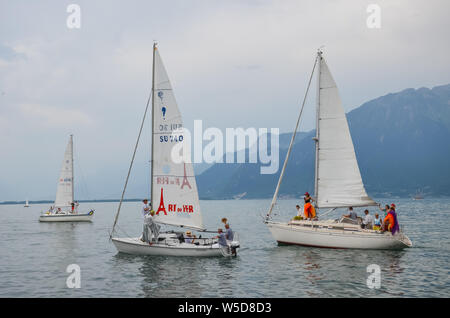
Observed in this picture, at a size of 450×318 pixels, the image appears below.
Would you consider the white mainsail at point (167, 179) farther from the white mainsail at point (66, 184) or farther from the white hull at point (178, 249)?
the white mainsail at point (66, 184)

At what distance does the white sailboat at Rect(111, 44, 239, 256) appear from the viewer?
25.8 meters

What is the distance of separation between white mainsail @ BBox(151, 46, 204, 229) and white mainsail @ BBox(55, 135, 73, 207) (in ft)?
144

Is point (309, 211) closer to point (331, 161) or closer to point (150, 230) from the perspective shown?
point (331, 161)

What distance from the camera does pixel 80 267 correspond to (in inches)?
1019

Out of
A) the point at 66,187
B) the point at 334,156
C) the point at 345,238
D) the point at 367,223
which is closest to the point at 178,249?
the point at 345,238

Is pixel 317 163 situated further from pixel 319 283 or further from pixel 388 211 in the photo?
pixel 319 283

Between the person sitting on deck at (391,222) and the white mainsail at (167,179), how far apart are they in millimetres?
12402

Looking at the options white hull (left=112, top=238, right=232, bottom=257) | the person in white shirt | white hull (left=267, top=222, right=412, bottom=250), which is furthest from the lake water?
the person in white shirt

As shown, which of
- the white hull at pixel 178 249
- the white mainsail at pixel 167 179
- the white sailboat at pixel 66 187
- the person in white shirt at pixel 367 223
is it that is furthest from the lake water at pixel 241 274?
the white sailboat at pixel 66 187

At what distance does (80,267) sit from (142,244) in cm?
409

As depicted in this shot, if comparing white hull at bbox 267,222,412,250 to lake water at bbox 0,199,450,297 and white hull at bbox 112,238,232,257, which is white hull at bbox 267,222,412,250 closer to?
lake water at bbox 0,199,450,297

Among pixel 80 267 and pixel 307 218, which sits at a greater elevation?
pixel 307 218

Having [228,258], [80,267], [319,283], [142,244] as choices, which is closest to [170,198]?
[142,244]
